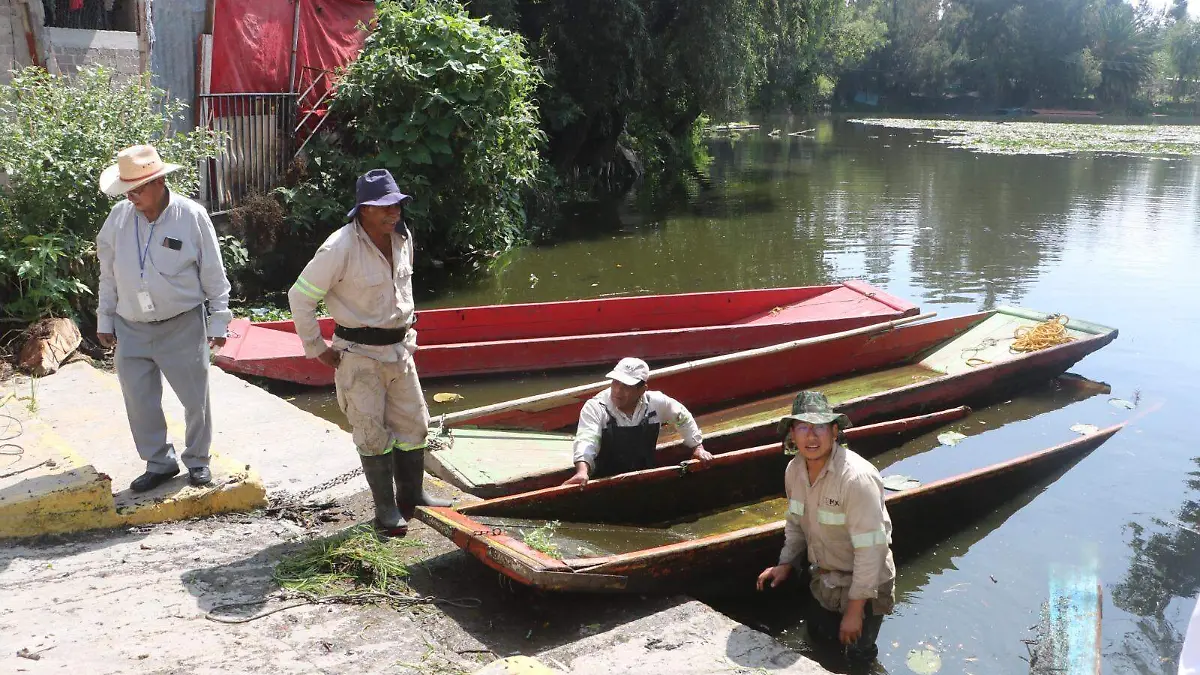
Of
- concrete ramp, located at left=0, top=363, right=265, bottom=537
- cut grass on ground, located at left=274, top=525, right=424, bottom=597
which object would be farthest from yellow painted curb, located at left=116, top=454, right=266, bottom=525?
cut grass on ground, located at left=274, top=525, right=424, bottom=597

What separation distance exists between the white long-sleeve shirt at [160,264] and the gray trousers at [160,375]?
0.09 m

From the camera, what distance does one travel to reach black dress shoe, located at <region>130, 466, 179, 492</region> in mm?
4836

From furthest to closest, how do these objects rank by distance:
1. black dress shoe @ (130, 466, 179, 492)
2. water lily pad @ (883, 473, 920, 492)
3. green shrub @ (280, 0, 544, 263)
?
green shrub @ (280, 0, 544, 263), water lily pad @ (883, 473, 920, 492), black dress shoe @ (130, 466, 179, 492)

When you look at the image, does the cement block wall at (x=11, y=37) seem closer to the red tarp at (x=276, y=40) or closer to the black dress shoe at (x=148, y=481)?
the red tarp at (x=276, y=40)

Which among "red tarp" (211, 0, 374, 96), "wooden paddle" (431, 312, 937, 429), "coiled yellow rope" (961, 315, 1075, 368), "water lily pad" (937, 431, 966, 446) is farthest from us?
"red tarp" (211, 0, 374, 96)

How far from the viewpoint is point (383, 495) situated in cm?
478

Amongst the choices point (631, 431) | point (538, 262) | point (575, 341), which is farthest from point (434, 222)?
point (631, 431)

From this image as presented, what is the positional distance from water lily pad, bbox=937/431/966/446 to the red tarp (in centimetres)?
922

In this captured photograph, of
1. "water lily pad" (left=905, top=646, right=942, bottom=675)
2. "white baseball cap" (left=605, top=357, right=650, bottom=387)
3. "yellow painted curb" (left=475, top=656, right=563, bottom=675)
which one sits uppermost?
"white baseball cap" (left=605, top=357, right=650, bottom=387)

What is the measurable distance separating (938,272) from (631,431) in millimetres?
10946

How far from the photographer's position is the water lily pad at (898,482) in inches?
286

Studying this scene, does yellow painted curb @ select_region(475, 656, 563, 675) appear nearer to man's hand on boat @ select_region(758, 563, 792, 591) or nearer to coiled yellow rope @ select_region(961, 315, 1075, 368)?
man's hand on boat @ select_region(758, 563, 792, 591)

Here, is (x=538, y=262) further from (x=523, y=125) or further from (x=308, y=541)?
(x=308, y=541)

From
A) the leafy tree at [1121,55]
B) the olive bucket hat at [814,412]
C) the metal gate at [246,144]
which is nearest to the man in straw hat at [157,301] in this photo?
the olive bucket hat at [814,412]
